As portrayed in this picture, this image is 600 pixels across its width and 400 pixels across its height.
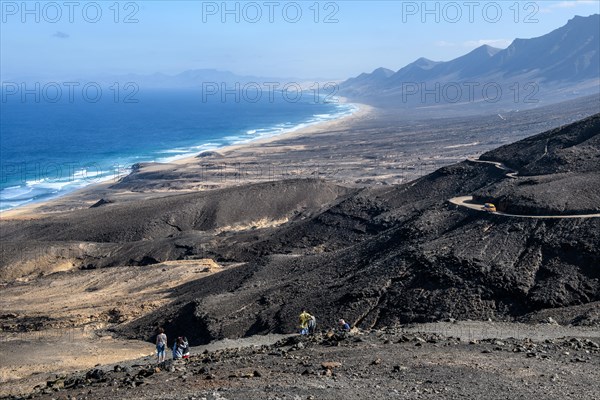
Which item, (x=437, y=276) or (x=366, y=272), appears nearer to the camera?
(x=437, y=276)

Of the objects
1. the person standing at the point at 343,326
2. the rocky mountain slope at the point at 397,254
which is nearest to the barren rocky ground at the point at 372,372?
the person standing at the point at 343,326

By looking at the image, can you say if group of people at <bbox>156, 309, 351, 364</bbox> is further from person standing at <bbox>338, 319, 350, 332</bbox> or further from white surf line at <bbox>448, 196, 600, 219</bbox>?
white surf line at <bbox>448, 196, 600, 219</bbox>

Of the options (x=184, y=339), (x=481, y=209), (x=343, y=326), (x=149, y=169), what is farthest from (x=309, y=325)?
(x=149, y=169)

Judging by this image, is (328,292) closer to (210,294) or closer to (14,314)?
(210,294)

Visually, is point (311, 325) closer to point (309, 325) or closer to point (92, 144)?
point (309, 325)

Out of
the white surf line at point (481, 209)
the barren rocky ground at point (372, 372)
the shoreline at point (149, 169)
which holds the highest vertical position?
the white surf line at point (481, 209)

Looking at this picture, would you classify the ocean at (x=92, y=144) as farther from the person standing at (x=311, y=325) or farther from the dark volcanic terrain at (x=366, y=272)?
the person standing at (x=311, y=325)

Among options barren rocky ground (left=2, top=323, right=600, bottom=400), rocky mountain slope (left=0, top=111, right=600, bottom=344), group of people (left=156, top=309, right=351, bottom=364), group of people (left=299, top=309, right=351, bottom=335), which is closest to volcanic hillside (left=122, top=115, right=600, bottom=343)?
rocky mountain slope (left=0, top=111, right=600, bottom=344)

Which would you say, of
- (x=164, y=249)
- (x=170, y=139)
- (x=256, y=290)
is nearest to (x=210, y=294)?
(x=256, y=290)

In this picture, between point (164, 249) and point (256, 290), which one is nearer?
point (256, 290)

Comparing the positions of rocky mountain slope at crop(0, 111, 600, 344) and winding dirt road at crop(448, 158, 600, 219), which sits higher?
winding dirt road at crop(448, 158, 600, 219)

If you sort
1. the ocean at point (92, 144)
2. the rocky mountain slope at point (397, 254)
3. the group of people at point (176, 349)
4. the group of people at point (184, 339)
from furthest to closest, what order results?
the ocean at point (92, 144)
the rocky mountain slope at point (397, 254)
the group of people at point (184, 339)
the group of people at point (176, 349)
